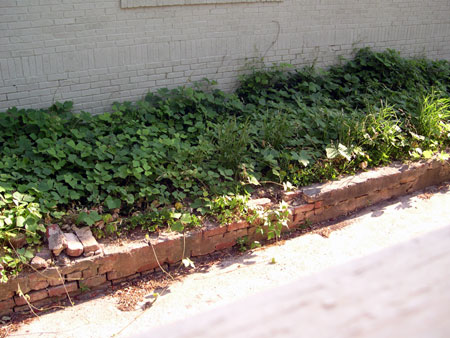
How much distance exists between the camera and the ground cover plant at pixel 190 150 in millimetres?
3736

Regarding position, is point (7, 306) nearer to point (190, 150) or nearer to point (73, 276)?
point (73, 276)

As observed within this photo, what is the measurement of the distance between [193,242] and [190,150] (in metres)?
1.05

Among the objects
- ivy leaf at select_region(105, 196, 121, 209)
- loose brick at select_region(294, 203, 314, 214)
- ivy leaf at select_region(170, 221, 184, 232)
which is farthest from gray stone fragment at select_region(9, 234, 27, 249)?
loose brick at select_region(294, 203, 314, 214)

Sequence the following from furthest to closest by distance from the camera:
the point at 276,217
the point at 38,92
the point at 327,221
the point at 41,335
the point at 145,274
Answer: the point at 38,92 < the point at 327,221 < the point at 276,217 < the point at 145,274 < the point at 41,335

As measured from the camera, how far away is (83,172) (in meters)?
4.14

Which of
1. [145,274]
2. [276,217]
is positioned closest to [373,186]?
[276,217]

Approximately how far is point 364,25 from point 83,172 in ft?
16.6

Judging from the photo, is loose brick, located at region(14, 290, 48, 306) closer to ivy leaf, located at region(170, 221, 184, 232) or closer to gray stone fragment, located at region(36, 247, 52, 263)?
gray stone fragment, located at region(36, 247, 52, 263)

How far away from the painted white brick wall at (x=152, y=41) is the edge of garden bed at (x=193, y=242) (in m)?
2.29

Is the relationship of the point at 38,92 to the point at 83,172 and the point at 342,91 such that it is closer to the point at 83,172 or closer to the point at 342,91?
the point at 83,172

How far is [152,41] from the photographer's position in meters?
5.44

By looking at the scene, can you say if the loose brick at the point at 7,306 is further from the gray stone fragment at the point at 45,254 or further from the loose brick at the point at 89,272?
the loose brick at the point at 89,272

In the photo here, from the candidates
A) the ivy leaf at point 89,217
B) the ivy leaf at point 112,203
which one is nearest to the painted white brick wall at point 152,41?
the ivy leaf at point 112,203

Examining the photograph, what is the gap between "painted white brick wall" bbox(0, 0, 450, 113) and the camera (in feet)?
15.7
